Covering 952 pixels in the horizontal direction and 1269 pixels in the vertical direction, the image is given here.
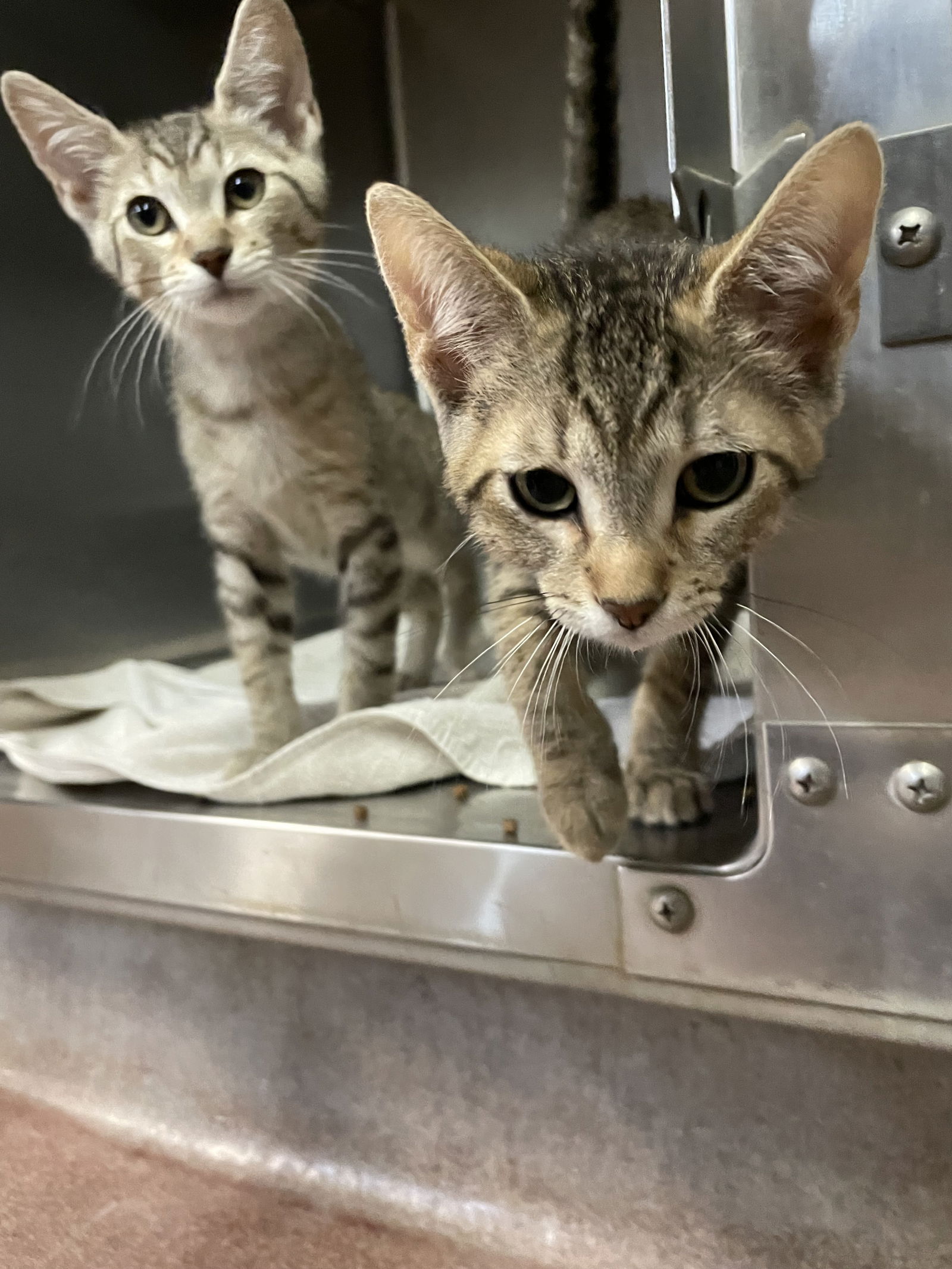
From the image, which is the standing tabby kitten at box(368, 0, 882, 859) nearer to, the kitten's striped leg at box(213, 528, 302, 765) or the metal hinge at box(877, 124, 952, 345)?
the metal hinge at box(877, 124, 952, 345)

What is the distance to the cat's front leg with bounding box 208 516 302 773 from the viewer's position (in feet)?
3.39

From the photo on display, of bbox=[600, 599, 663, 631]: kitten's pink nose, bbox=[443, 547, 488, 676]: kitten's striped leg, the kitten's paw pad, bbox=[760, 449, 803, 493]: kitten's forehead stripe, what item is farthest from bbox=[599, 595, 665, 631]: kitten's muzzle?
bbox=[443, 547, 488, 676]: kitten's striped leg

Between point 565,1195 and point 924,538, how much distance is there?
614 millimetres

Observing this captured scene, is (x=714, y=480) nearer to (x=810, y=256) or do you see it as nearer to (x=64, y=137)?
(x=810, y=256)

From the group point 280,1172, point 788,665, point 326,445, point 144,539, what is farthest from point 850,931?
point 144,539

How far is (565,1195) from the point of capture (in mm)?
730

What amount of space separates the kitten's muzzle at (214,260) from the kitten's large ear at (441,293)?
1.23 feet

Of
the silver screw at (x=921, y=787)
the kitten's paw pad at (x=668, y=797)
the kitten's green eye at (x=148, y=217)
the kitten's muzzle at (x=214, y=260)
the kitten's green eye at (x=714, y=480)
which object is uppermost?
the kitten's green eye at (x=148, y=217)

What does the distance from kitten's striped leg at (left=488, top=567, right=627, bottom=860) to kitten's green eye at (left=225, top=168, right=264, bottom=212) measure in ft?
1.69

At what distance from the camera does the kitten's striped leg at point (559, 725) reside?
0.64 m

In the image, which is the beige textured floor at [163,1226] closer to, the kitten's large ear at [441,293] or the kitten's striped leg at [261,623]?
the kitten's striped leg at [261,623]

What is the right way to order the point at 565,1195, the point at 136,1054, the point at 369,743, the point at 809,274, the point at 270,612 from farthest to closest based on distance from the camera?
1. the point at 270,612
2. the point at 136,1054
3. the point at 369,743
4. the point at 565,1195
5. the point at 809,274

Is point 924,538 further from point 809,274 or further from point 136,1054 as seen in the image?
point 136,1054

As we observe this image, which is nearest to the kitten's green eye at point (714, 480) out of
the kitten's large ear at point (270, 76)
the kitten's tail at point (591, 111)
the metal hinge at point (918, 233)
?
the metal hinge at point (918, 233)
